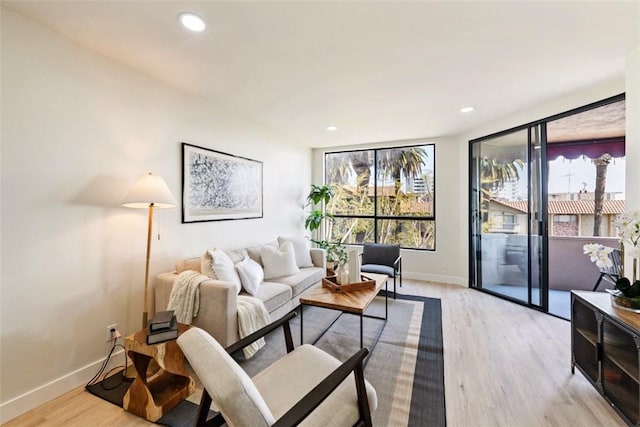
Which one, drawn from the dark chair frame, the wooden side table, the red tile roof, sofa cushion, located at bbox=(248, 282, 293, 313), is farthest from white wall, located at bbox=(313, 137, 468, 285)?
the wooden side table

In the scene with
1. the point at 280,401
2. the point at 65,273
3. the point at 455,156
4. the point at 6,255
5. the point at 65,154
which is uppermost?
the point at 455,156

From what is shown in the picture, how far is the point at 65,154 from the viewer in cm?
197

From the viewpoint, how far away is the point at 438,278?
15.5ft

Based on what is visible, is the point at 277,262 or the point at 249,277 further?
the point at 277,262

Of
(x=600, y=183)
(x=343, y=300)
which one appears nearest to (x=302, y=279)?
(x=343, y=300)

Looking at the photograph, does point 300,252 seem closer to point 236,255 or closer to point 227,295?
point 236,255

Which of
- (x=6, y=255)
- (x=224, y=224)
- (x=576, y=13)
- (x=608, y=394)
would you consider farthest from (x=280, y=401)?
(x=576, y=13)

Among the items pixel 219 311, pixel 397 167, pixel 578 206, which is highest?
pixel 397 167

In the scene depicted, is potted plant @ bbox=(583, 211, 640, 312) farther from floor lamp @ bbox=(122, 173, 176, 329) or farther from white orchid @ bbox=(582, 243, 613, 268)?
floor lamp @ bbox=(122, 173, 176, 329)

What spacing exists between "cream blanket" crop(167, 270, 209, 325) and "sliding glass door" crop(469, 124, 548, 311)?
3919 millimetres

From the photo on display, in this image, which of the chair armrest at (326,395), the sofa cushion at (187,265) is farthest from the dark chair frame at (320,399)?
the sofa cushion at (187,265)

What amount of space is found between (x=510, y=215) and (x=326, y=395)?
3836mm

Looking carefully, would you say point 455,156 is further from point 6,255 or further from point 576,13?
point 6,255

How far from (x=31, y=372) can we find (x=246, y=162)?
2733mm
